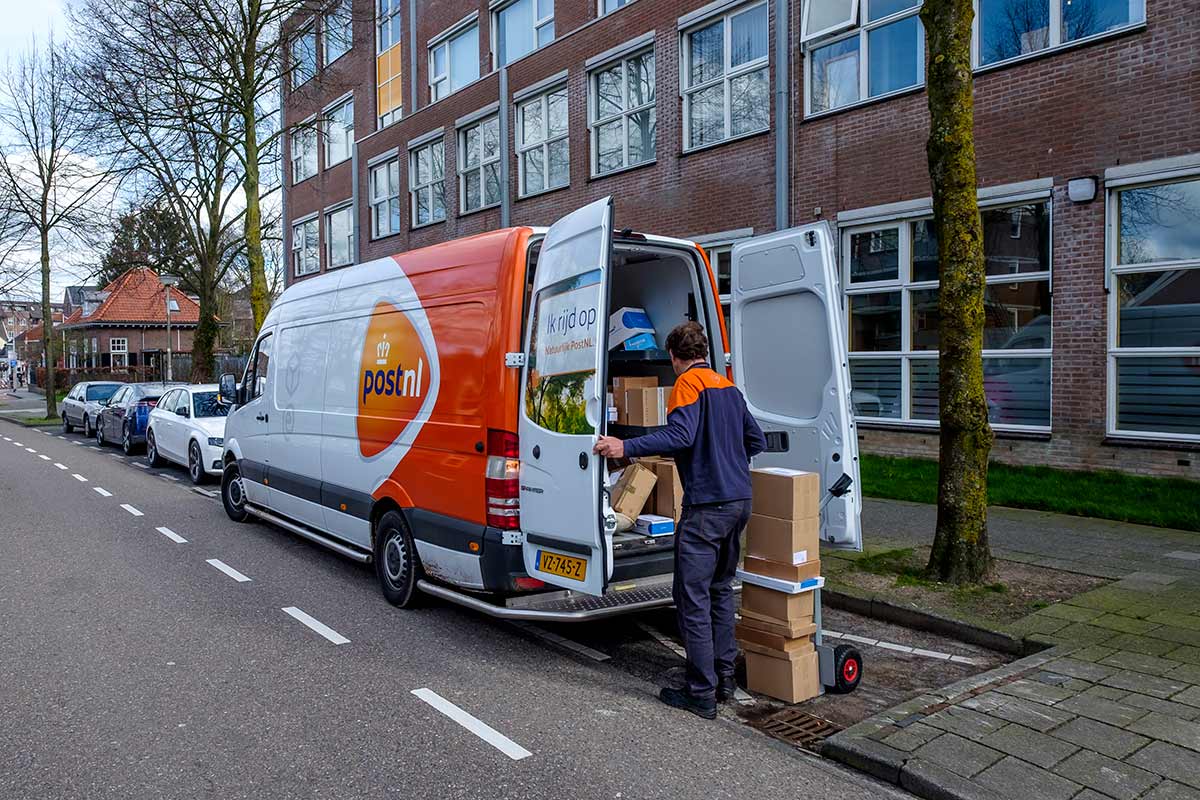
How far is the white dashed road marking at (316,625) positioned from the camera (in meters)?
5.87

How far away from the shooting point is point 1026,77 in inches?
422

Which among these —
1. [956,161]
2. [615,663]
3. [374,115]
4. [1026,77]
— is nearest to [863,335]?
[1026,77]

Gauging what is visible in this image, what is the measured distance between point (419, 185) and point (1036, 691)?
2178cm

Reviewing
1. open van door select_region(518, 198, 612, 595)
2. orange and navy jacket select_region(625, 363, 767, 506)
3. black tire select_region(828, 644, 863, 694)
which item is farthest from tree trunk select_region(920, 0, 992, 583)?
open van door select_region(518, 198, 612, 595)

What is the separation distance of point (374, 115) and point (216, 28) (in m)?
7.94

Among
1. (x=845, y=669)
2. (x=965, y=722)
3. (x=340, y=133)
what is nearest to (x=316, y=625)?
(x=845, y=669)

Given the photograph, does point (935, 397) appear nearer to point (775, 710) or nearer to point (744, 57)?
point (744, 57)

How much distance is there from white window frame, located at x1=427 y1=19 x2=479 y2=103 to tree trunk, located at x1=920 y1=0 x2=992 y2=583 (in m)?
16.9

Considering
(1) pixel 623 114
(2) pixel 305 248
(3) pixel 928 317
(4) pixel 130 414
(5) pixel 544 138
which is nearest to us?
(3) pixel 928 317

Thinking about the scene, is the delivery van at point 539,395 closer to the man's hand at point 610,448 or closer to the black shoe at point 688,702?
the man's hand at point 610,448

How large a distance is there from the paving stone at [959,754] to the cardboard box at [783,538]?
3.54 ft

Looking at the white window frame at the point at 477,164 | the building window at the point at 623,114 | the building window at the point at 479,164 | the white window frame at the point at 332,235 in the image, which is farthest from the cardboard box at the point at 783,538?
the white window frame at the point at 332,235

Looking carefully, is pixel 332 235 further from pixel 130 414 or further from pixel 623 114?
pixel 623 114

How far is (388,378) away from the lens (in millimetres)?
6676
